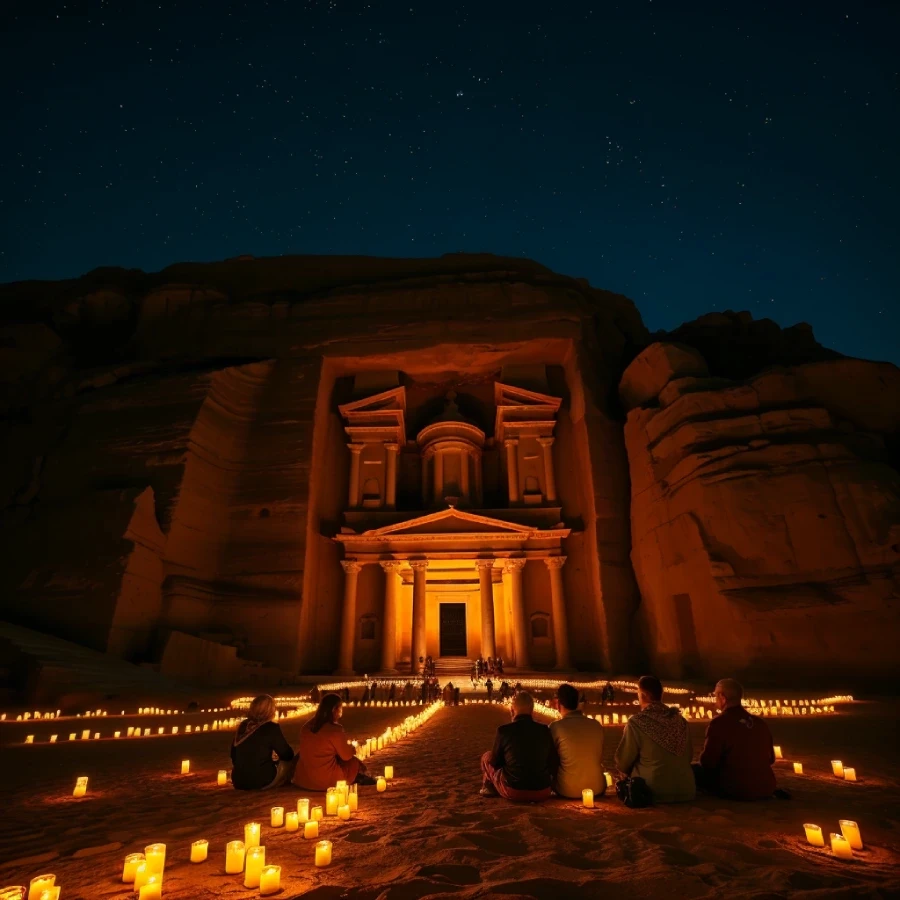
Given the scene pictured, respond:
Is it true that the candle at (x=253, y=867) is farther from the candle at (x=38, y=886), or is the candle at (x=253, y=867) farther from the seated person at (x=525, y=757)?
the seated person at (x=525, y=757)

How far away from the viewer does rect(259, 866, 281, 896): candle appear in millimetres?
2957

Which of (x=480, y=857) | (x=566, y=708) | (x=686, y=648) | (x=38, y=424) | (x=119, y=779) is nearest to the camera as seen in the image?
(x=480, y=857)

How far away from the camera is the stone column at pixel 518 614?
24.5 meters

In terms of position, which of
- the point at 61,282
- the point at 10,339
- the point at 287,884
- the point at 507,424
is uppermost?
the point at 61,282

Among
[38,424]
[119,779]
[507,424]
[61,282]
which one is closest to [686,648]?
[507,424]

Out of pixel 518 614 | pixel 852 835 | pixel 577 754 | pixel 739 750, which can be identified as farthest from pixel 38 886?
pixel 518 614

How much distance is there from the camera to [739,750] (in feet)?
15.7

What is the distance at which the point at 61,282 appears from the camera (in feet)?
107

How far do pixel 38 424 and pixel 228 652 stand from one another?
1444cm

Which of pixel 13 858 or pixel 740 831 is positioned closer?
pixel 13 858

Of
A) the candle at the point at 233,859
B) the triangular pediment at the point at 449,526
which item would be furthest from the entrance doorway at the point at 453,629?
the candle at the point at 233,859

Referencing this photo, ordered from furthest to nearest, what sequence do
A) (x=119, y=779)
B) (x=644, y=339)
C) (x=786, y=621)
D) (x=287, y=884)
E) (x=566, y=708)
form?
(x=644, y=339), (x=786, y=621), (x=119, y=779), (x=566, y=708), (x=287, y=884)

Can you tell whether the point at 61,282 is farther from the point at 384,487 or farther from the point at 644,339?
the point at 644,339

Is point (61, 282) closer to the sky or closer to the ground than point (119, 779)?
closer to the sky
